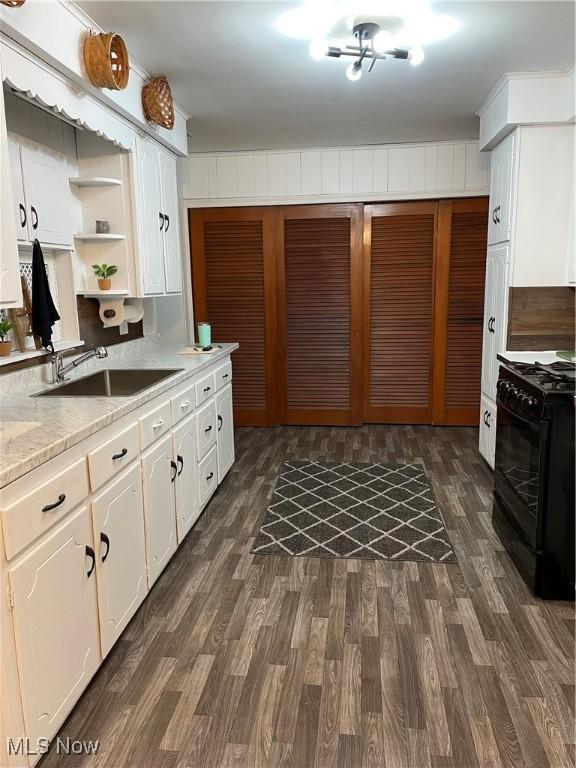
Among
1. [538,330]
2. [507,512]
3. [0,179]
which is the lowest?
[507,512]

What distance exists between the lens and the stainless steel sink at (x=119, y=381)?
9.65ft

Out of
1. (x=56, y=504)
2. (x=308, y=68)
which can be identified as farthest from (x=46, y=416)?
(x=308, y=68)

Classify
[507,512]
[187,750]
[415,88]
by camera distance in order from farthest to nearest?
[415,88]
[507,512]
[187,750]

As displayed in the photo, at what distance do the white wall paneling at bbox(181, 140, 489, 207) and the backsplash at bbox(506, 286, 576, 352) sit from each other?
1568 millimetres

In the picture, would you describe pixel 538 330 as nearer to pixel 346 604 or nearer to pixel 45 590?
pixel 346 604

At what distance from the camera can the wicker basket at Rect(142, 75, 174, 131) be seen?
3047 mm

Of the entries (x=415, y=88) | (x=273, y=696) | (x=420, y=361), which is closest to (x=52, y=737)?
(x=273, y=696)

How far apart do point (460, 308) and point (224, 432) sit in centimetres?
248

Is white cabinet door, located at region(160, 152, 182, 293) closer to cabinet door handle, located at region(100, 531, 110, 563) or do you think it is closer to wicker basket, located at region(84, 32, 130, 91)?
wicker basket, located at region(84, 32, 130, 91)

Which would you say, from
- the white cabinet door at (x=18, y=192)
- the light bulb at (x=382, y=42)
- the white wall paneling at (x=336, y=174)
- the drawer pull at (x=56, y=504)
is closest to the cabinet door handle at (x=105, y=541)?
the drawer pull at (x=56, y=504)

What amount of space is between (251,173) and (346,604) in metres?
3.81

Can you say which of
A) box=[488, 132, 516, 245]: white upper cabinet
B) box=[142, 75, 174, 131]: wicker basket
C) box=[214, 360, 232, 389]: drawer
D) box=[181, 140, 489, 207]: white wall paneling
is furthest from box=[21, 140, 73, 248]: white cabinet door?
box=[488, 132, 516, 245]: white upper cabinet

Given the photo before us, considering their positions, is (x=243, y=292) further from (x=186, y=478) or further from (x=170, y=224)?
(x=186, y=478)

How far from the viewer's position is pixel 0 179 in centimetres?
175
